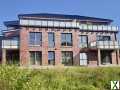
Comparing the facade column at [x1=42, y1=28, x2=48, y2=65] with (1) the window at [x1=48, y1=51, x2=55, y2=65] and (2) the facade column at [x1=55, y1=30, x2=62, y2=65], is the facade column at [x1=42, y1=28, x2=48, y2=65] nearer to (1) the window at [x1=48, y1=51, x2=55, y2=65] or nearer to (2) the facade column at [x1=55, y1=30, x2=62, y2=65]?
(1) the window at [x1=48, y1=51, x2=55, y2=65]

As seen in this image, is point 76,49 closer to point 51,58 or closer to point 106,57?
point 51,58

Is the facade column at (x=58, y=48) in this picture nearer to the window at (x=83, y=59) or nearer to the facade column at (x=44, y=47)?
the facade column at (x=44, y=47)

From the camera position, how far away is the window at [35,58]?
3888 centimetres

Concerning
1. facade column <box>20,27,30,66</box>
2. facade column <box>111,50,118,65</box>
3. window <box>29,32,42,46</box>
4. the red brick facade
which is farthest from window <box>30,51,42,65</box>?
facade column <box>111,50,118,65</box>

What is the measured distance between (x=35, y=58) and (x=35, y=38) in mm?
→ 2586

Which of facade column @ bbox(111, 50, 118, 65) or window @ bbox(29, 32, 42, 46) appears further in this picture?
facade column @ bbox(111, 50, 118, 65)

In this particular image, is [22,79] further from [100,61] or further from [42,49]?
[100,61]

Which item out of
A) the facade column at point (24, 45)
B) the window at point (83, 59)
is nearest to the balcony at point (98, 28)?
the window at point (83, 59)

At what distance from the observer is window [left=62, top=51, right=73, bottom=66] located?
3981cm

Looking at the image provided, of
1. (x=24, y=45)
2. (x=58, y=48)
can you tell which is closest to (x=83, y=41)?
(x=58, y=48)

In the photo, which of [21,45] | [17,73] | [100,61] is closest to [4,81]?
[17,73]

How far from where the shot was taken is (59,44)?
39938 millimetres

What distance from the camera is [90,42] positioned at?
139 ft

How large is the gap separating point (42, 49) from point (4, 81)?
30.5m
